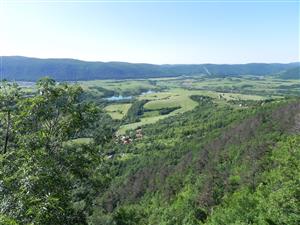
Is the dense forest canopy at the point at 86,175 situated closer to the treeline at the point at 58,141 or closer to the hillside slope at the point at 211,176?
the treeline at the point at 58,141

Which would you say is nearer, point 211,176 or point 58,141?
point 58,141

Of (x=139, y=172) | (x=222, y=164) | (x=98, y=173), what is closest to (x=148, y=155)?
(x=139, y=172)

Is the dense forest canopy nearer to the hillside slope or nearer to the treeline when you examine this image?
the treeline

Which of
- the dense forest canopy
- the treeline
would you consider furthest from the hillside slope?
the treeline

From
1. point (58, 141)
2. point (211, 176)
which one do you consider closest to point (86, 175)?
point (58, 141)

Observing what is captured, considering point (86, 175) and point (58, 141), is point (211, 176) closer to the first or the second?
point (86, 175)

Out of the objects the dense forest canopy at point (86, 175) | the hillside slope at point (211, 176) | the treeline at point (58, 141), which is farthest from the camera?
Answer: the hillside slope at point (211, 176)

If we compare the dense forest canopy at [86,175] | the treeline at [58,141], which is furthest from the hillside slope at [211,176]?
the treeline at [58,141]

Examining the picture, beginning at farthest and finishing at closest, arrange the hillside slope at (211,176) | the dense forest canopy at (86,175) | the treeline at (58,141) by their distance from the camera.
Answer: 1. the hillside slope at (211,176)
2. the treeline at (58,141)
3. the dense forest canopy at (86,175)

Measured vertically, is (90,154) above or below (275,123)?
above

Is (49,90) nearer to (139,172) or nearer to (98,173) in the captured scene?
(98,173)

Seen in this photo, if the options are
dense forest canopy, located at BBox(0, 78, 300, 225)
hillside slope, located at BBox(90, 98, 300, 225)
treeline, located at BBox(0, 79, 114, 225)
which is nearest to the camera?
dense forest canopy, located at BBox(0, 78, 300, 225)
